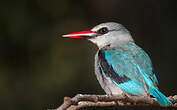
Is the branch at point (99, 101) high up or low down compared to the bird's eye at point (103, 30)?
down

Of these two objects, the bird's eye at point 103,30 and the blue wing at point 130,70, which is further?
the bird's eye at point 103,30

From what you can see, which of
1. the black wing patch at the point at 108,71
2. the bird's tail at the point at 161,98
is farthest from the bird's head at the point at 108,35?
the bird's tail at the point at 161,98

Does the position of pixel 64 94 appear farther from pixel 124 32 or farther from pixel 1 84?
pixel 124 32

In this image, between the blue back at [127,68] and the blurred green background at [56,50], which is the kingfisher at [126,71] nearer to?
the blue back at [127,68]

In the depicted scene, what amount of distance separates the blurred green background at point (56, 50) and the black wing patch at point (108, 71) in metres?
2.31

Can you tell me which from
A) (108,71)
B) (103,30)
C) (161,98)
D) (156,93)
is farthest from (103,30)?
(161,98)

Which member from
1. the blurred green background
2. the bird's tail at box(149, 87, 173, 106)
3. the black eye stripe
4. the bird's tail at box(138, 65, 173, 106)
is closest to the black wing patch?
the bird's tail at box(138, 65, 173, 106)

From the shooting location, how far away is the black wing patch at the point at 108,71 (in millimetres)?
2988

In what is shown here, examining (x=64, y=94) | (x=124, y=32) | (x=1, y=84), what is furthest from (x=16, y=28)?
(x=124, y=32)

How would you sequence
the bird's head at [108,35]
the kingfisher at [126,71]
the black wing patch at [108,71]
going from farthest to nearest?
1. the bird's head at [108,35]
2. the black wing patch at [108,71]
3. the kingfisher at [126,71]

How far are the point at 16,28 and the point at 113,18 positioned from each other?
1.91m

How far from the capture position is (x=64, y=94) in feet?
18.5

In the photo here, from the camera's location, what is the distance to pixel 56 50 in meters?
5.82

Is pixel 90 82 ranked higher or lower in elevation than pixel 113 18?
Answer: lower
